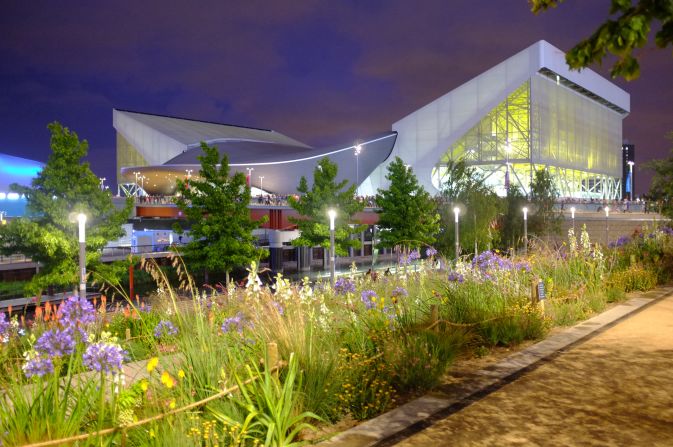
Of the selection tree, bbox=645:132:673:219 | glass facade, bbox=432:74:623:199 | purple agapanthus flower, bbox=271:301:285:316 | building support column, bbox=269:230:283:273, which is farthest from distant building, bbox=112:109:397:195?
purple agapanthus flower, bbox=271:301:285:316

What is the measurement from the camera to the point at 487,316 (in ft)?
28.4

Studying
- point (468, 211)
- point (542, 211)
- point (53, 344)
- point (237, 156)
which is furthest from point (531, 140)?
point (53, 344)

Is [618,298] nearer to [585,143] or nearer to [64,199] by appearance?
[64,199]

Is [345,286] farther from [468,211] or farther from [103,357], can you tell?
[468,211]

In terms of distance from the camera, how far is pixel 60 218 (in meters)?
24.5

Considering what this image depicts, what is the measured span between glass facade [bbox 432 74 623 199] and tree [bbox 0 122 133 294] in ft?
181

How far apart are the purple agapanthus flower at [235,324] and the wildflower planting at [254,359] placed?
2cm

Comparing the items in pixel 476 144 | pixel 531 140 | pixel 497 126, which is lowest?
pixel 476 144

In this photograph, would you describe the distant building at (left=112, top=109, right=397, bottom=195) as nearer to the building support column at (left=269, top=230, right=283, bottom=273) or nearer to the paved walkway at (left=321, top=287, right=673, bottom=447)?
the building support column at (left=269, top=230, right=283, bottom=273)

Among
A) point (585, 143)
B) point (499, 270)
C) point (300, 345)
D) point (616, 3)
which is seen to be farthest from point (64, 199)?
point (585, 143)

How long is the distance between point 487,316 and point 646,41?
567cm

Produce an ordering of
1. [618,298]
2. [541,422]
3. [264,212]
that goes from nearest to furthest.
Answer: [541,422] → [618,298] → [264,212]

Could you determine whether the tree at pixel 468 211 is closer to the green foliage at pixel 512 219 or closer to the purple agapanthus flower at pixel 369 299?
the green foliage at pixel 512 219

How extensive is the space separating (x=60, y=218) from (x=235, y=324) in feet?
68.7
